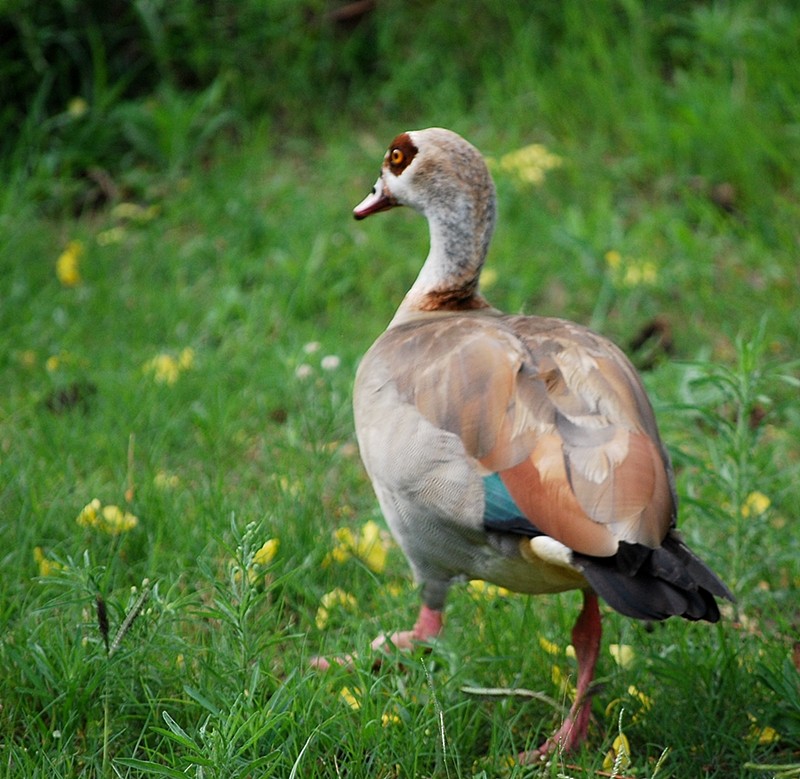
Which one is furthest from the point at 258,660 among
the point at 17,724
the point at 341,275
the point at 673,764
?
the point at 341,275

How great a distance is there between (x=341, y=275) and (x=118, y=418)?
1600 mm

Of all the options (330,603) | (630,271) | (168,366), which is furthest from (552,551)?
(630,271)

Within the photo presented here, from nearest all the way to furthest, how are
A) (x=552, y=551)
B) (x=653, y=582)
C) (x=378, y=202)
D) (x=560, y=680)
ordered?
(x=653, y=582) < (x=552, y=551) < (x=560, y=680) < (x=378, y=202)

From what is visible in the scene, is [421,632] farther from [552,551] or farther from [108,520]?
[108,520]

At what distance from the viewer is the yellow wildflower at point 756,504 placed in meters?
3.70

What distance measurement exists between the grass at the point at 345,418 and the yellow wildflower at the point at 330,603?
0.07ft

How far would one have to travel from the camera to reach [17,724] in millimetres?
2975

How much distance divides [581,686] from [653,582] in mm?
544

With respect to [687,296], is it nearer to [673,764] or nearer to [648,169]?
[648,169]

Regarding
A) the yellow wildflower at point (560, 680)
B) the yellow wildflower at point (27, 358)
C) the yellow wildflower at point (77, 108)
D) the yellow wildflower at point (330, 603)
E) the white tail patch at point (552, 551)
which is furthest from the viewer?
the yellow wildflower at point (77, 108)

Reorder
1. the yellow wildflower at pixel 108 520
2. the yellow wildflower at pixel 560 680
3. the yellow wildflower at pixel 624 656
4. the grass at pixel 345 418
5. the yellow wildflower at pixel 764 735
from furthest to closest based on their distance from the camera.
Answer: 1. the yellow wildflower at pixel 108 520
2. the yellow wildflower at pixel 624 656
3. the yellow wildflower at pixel 560 680
4. the yellow wildflower at pixel 764 735
5. the grass at pixel 345 418

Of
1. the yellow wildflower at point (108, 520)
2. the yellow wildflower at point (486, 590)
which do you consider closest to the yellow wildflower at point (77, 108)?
the yellow wildflower at point (108, 520)

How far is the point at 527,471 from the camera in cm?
285

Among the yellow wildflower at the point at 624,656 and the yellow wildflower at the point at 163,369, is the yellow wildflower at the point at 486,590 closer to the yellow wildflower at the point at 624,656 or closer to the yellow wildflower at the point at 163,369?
the yellow wildflower at the point at 624,656
